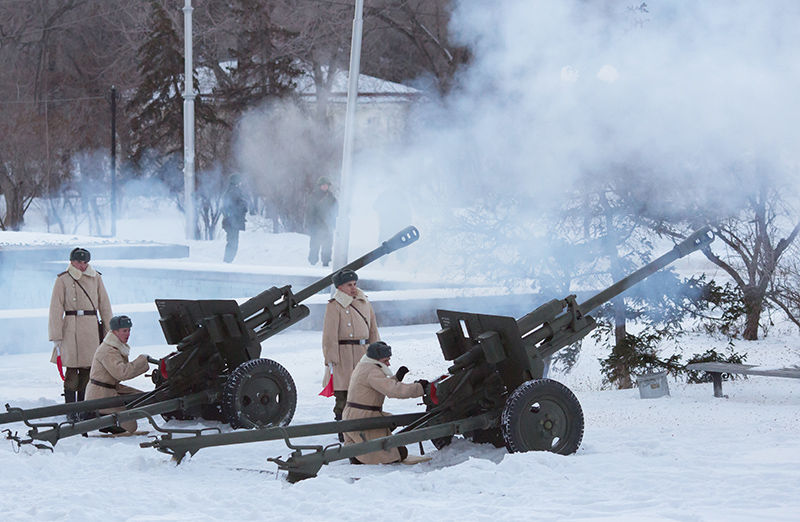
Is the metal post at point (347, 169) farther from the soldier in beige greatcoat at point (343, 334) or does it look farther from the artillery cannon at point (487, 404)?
the artillery cannon at point (487, 404)

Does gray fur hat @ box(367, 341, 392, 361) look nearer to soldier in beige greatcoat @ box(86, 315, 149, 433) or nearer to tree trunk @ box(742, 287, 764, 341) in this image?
soldier in beige greatcoat @ box(86, 315, 149, 433)

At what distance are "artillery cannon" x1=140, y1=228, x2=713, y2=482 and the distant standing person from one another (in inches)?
499

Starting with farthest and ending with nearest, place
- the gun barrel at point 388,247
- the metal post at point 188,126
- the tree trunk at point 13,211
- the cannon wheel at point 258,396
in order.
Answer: the tree trunk at point 13,211 → the metal post at point 188,126 → the gun barrel at point 388,247 → the cannon wheel at point 258,396

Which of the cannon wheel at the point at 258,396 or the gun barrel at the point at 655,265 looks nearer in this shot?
the gun barrel at the point at 655,265

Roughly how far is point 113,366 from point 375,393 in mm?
2560

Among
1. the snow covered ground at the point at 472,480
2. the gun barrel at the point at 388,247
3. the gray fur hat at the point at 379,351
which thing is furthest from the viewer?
the gun barrel at the point at 388,247

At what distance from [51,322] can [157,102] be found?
27798mm

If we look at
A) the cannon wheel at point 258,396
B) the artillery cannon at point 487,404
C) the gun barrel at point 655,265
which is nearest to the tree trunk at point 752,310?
the gun barrel at point 655,265

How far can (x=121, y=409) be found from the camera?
9.84 m

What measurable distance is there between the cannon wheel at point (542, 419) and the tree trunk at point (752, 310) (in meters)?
5.73

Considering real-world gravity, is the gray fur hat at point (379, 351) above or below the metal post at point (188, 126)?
below

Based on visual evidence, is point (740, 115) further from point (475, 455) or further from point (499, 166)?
point (475, 455)

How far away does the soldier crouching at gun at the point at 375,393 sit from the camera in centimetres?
838

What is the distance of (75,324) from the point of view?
10844mm
